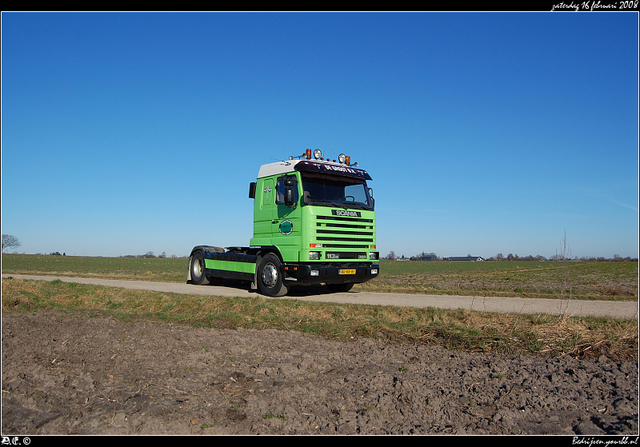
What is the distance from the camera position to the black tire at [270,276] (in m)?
13.6

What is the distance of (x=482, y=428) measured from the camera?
4031 millimetres

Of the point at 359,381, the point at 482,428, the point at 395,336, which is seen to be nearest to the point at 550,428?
the point at 482,428

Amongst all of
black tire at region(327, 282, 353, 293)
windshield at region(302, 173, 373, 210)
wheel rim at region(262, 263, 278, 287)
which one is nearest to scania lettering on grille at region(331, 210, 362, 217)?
windshield at region(302, 173, 373, 210)

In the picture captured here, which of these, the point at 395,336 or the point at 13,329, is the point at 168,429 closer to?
the point at 395,336

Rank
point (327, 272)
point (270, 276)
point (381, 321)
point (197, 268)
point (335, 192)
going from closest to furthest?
point (381, 321), point (327, 272), point (335, 192), point (270, 276), point (197, 268)

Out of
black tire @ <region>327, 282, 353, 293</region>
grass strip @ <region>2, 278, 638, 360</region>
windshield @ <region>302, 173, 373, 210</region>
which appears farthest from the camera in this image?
black tire @ <region>327, 282, 353, 293</region>

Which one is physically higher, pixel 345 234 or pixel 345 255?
pixel 345 234

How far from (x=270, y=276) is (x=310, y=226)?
7.68ft

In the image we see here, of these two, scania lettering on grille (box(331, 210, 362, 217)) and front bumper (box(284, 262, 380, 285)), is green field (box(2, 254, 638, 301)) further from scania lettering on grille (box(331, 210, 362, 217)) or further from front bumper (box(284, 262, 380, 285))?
scania lettering on grille (box(331, 210, 362, 217))

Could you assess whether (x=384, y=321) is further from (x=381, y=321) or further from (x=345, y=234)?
(x=345, y=234)

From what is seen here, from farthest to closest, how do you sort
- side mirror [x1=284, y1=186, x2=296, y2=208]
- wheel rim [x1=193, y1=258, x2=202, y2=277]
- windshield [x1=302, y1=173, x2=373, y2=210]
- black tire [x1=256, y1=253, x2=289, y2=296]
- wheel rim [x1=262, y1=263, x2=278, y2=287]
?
wheel rim [x1=193, y1=258, x2=202, y2=277], wheel rim [x1=262, y1=263, x2=278, y2=287], black tire [x1=256, y1=253, x2=289, y2=296], windshield [x1=302, y1=173, x2=373, y2=210], side mirror [x1=284, y1=186, x2=296, y2=208]

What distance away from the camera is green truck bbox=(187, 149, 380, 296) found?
1285cm

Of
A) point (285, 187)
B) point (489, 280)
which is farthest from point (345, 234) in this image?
point (489, 280)

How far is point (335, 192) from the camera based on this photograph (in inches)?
537
